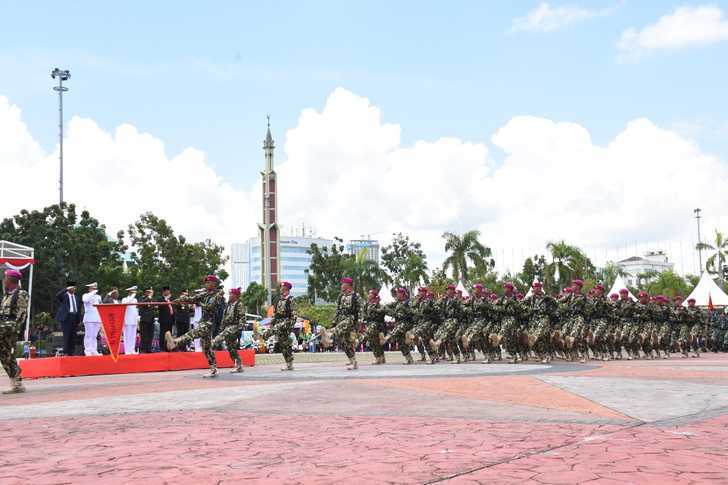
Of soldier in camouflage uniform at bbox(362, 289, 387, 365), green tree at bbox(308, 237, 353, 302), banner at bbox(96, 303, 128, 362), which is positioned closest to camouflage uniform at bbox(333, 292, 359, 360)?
soldier in camouflage uniform at bbox(362, 289, 387, 365)

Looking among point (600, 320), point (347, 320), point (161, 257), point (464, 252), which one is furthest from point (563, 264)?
point (347, 320)

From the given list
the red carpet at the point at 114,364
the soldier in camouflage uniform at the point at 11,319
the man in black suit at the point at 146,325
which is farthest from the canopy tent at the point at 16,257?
the soldier in camouflage uniform at the point at 11,319

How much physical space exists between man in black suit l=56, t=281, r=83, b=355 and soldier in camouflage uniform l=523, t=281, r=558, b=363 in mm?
11247

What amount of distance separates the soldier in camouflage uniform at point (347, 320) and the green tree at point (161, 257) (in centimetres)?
3414

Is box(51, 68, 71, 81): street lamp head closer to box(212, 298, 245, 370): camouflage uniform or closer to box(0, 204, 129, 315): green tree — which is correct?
box(0, 204, 129, 315): green tree

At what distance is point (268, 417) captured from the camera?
27.0ft

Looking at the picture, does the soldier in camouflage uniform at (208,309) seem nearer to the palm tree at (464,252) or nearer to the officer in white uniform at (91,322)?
the officer in white uniform at (91,322)

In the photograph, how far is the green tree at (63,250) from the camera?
48750 millimetres

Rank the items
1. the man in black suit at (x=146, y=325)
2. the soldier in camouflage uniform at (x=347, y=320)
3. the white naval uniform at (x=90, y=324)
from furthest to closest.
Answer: the man in black suit at (x=146, y=325)
the white naval uniform at (x=90, y=324)
the soldier in camouflage uniform at (x=347, y=320)

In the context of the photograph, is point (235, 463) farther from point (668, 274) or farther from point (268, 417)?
point (668, 274)

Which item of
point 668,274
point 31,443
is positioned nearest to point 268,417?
point 31,443

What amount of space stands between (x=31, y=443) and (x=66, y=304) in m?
13.2

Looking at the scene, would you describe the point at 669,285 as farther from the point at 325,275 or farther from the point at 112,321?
the point at 112,321

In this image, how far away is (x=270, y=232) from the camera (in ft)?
394
